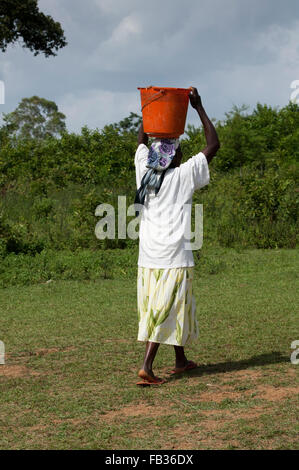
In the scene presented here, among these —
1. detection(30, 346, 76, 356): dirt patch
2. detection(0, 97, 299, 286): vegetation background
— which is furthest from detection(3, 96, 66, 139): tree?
detection(30, 346, 76, 356): dirt patch

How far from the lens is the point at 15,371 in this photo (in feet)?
18.0

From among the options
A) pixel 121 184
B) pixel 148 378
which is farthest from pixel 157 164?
pixel 121 184

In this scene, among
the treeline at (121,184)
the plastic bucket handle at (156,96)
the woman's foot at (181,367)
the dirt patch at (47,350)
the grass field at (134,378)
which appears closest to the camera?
the grass field at (134,378)

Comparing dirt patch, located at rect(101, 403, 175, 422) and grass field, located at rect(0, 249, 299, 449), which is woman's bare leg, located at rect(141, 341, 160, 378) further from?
dirt patch, located at rect(101, 403, 175, 422)

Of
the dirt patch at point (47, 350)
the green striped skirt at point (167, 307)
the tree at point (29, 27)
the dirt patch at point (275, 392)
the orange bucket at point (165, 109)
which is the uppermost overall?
the tree at point (29, 27)

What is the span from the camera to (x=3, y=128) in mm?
23125

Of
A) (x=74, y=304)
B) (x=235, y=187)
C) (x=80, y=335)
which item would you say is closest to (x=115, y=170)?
(x=235, y=187)

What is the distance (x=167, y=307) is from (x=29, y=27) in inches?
760

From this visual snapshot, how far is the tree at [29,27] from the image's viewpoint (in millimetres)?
21297

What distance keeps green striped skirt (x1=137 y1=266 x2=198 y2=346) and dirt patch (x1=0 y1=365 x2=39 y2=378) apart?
1.13 metres

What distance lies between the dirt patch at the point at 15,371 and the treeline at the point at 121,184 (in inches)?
262

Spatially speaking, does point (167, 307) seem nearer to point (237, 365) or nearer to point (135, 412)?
point (135, 412)

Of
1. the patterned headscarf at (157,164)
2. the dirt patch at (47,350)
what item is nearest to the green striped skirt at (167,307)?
the patterned headscarf at (157,164)

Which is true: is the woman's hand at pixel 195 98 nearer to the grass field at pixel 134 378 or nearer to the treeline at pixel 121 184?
the grass field at pixel 134 378
